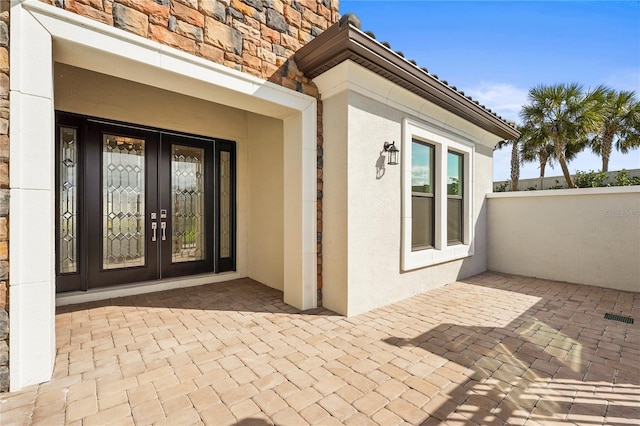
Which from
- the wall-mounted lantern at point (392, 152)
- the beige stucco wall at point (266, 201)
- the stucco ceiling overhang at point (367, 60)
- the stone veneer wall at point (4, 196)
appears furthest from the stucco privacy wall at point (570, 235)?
the stone veneer wall at point (4, 196)

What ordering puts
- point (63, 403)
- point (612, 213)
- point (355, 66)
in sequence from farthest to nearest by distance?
point (612, 213), point (355, 66), point (63, 403)

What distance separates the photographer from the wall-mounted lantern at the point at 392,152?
161 inches

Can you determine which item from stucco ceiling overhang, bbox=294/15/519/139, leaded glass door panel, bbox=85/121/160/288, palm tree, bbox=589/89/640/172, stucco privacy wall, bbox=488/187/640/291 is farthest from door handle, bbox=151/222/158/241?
palm tree, bbox=589/89/640/172

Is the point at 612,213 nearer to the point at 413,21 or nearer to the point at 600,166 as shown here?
the point at 413,21

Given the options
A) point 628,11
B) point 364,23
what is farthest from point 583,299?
point 364,23

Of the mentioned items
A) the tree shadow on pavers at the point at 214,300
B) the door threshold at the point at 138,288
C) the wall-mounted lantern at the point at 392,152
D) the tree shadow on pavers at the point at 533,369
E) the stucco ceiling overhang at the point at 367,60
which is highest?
the stucco ceiling overhang at the point at 367,60

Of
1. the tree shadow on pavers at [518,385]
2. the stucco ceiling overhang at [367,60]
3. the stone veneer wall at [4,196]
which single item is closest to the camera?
the tree shadow on pavers at [518,385]

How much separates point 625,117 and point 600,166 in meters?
2.41

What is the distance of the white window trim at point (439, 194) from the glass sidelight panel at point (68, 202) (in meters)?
4.90

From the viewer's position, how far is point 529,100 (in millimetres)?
12367

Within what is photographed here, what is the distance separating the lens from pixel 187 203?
206 inches

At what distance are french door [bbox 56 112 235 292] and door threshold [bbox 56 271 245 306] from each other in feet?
0.43

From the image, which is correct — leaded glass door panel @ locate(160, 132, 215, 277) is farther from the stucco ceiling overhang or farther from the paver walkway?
the stucco ceiling overhang

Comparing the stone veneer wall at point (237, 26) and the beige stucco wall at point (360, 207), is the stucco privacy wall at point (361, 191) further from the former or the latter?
the stone veneer wall at point (237, 26)
